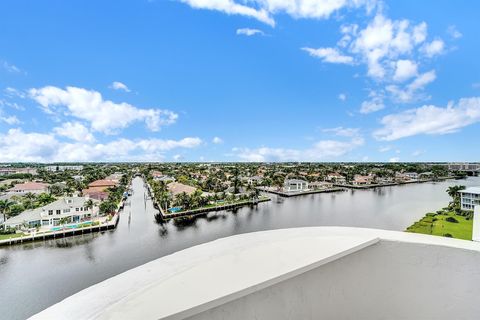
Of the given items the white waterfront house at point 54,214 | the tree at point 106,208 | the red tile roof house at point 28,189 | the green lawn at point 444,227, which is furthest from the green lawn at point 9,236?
the green lawn at point 444,227

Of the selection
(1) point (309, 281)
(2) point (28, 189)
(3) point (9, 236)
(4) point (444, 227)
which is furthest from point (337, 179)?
(1) point (309, 281)

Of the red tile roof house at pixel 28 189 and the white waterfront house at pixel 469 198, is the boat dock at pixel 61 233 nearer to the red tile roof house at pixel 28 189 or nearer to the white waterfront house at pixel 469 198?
the red tile roof house at pixel 28 189

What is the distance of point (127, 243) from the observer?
13.7m

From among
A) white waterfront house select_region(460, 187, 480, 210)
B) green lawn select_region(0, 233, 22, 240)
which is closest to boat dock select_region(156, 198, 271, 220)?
green lawn select_region(0, 233, 22, 240)

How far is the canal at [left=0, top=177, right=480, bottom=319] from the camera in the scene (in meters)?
8.98

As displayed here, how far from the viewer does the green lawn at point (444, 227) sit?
12.6 metres

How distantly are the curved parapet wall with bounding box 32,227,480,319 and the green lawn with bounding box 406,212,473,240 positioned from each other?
13.4 meters

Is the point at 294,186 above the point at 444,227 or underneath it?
above

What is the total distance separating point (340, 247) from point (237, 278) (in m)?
0.77

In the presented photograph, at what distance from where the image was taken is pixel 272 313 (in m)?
1.37

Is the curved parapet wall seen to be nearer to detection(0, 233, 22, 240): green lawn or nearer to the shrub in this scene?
detection(0, 233, 22, 240): green lawn

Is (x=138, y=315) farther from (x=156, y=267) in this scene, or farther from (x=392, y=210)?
(x=392, y=210)

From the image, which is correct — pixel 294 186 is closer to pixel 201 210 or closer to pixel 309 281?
pixel 201 210

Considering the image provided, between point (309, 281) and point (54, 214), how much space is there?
65.1 feet
